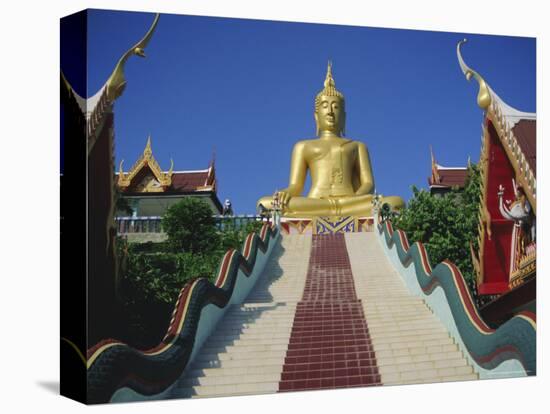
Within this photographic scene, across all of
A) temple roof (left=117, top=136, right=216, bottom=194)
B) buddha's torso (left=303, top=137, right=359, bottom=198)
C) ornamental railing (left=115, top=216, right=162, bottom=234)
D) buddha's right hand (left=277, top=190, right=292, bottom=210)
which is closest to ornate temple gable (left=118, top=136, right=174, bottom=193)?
temple roof (left=117, top=136, right=216, bottom=194)

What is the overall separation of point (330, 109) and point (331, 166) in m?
1.93

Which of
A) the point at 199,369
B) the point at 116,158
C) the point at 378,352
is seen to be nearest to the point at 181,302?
the point at 199,369

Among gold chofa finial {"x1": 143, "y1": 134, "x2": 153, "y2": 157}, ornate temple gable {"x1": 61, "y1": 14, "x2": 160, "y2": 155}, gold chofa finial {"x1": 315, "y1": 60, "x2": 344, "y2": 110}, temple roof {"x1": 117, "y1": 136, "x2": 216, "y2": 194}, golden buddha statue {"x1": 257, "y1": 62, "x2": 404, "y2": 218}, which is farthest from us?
golden buddha statue {"x1": 257, "y1": 62, "x2": 404, "y2": 218}

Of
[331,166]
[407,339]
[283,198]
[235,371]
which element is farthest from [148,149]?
[331,166]

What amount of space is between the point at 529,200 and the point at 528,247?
0.53 meters

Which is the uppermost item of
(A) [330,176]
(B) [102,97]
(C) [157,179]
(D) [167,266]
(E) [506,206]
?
(B) [102,97]

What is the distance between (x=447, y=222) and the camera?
11.5m

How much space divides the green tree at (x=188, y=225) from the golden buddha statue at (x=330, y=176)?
2.77 m

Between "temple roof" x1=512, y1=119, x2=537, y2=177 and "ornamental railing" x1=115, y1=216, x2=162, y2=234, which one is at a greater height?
"temple roof" x1=512, y1=119, x2=537, y2=177

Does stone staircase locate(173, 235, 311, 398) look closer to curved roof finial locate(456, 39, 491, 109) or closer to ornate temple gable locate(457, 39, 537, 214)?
ornate temple gable locate(457, 39, 537, 214)

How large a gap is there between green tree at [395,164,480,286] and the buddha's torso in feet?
7.54

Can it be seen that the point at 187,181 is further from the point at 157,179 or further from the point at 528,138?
the point at 528,138

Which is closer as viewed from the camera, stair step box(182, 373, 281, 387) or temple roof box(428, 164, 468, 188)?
stair step box(182, 373, 281, 387)

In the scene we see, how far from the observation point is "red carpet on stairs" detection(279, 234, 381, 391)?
9.33m
